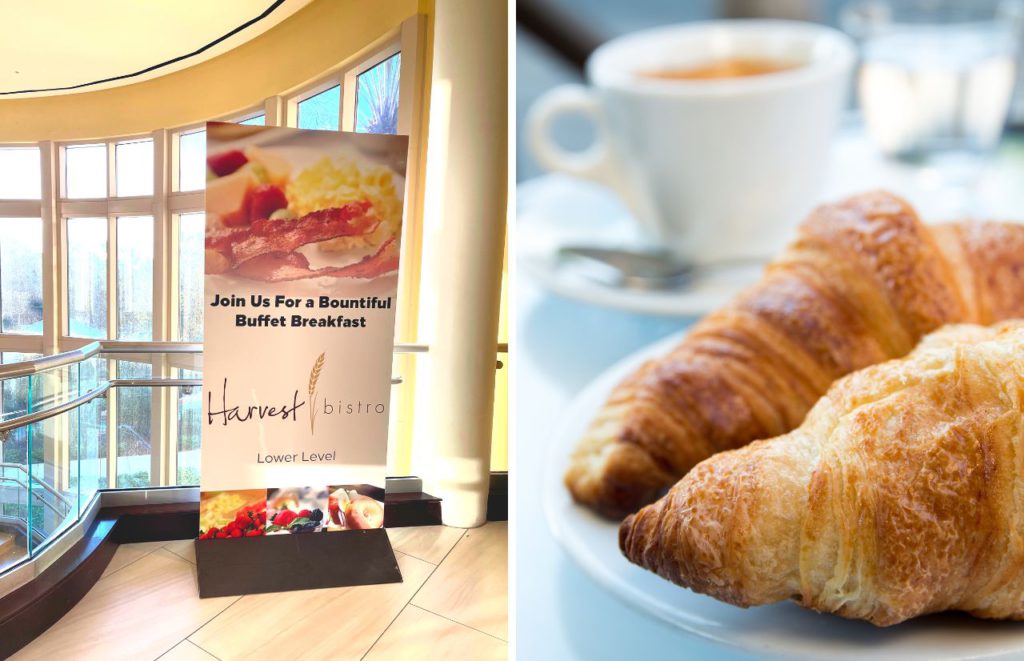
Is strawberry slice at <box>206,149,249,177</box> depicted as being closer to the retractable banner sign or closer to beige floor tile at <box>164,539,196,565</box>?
the retractable banner sign

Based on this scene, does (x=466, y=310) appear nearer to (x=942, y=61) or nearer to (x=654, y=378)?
(x=654, y=378)

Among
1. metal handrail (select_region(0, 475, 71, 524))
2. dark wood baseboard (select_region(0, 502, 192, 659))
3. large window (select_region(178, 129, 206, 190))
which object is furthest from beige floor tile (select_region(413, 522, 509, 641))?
large window (select_region(178, 129, 206, 190))

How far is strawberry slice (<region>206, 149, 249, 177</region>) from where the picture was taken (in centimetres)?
87

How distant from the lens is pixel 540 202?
107cm

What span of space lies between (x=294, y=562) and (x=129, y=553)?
17 centimetres

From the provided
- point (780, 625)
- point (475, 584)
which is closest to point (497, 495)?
point (475, 584)

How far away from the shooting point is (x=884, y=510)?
406 millimetres

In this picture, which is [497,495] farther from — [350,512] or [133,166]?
[133,166]

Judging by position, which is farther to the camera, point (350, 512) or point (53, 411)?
point (350, 512)

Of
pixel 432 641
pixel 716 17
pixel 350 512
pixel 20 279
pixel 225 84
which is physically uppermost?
pixel 716 17

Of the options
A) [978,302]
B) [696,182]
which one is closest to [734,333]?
[978,302]

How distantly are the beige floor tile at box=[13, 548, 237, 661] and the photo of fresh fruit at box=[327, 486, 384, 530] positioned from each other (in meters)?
0.15

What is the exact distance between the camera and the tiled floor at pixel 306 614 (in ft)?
2.69

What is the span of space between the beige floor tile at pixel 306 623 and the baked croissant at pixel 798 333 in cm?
44
